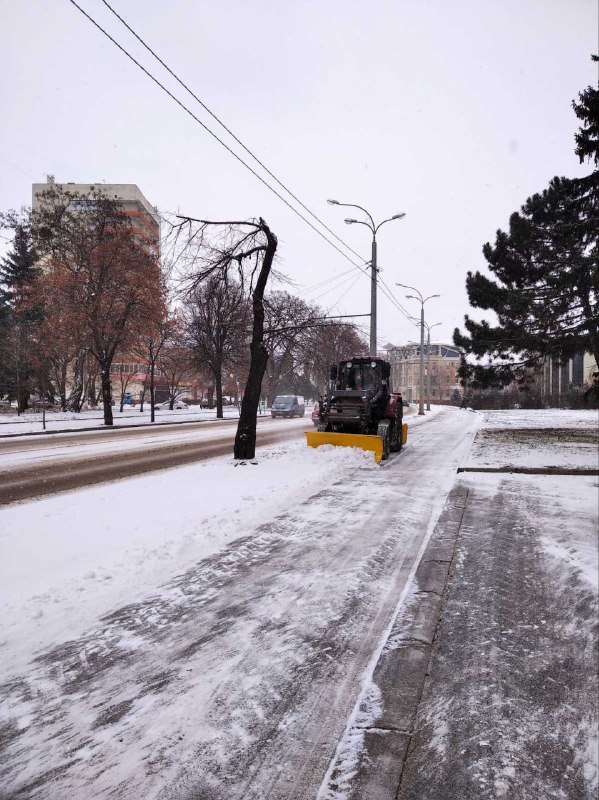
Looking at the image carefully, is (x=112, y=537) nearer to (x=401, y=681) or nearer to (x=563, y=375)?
(x=401, y=681)

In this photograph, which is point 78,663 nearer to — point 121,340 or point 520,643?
point 520,643

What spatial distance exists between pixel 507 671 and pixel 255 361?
951 cm

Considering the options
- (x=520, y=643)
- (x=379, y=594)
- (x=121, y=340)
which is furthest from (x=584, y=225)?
(x=121, y=340)

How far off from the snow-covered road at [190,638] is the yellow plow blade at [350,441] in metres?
3.88

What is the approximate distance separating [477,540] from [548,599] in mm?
1623

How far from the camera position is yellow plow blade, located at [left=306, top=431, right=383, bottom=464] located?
1096 centimetres

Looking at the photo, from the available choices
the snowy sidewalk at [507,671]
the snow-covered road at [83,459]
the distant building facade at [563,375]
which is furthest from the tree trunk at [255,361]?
the distant building facade at [563,375]

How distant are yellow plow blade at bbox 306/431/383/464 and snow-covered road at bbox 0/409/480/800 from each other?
3.88m

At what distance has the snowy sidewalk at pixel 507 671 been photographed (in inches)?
66.7

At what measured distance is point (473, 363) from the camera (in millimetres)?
15305

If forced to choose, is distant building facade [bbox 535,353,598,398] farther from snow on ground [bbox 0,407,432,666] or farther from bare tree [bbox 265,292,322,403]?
bare tree [bbox 265,292,322,403]

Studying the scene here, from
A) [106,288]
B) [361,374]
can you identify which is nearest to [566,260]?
[361,374]

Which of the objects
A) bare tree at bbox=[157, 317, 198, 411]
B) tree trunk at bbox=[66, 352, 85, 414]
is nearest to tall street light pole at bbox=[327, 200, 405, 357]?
bare tree at bbox=[157, 317, 198, 411]

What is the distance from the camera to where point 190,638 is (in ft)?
10.8
